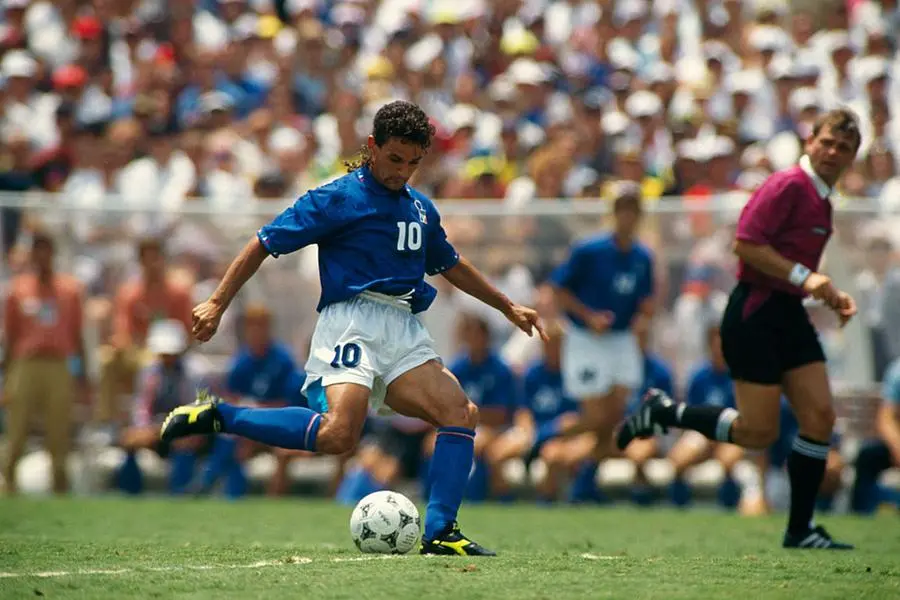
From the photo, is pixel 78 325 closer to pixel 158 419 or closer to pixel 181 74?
pixel 158 419

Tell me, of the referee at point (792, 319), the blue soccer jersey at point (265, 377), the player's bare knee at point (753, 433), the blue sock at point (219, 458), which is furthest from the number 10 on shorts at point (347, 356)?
the blue sock at point (219, 458)

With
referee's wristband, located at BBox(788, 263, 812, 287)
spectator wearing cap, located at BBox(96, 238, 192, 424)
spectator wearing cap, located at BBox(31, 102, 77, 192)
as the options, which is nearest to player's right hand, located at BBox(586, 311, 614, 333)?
spectator wearing cap, located at BBox(96, 238, 192, 424)

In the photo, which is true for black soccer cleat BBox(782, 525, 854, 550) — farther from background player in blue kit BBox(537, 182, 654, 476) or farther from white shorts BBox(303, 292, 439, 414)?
background player in blue kit BBox(537, 182, 654, 476)

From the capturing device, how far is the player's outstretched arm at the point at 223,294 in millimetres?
7254

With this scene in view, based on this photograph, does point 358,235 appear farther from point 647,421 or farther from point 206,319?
point 647,421

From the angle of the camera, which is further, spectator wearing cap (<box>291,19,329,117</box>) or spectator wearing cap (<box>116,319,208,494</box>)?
spectator wearing cap (<box>291,19,329,117</box>)

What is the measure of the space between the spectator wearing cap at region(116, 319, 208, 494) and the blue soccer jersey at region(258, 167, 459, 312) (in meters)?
7.23

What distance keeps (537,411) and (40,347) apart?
473cm

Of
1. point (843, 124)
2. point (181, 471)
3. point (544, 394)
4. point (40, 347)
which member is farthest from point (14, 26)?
point (843, 124)

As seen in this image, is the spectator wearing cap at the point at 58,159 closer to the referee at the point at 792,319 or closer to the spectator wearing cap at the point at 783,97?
the spectator wearing cap at the point at 783,97

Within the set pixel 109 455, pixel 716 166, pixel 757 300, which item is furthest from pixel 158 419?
pixel 757 300

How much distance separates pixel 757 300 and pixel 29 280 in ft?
27.2

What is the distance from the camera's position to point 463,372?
46.5 ft

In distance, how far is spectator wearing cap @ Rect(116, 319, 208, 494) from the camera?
14.7 metres
